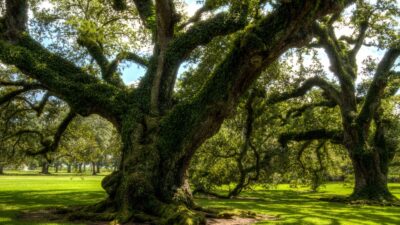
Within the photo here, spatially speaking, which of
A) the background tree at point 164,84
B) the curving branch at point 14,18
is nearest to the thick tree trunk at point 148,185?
the background tree at point 164,84

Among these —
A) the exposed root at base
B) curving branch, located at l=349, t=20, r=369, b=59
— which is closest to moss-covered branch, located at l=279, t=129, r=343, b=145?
curving branch, located at l=349, t=20, r=369, b=59

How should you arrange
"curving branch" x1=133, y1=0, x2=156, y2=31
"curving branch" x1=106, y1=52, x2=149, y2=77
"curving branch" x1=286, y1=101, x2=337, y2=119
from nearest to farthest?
"curving branch" x1=106, y1=52, x2=149, y2=77 < "curving branch" x1=133, y1=0, x2=156, y2=31 < "curving branch" x1=286, y1=101, x2=337, y2=119

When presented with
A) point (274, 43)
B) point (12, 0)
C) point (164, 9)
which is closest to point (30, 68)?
point (12, 0)

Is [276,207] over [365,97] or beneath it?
beneath

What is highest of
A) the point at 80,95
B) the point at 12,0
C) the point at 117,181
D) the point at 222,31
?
the point at 12,0

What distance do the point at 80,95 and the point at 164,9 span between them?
14.4 feet

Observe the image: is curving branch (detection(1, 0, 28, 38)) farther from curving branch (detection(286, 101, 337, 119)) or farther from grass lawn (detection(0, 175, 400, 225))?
curving branch (detection(286, 101, 337, 119))

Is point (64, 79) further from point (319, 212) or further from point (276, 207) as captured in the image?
point (319, 212)

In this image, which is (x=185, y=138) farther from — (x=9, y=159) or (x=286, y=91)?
(x=9, y=159)

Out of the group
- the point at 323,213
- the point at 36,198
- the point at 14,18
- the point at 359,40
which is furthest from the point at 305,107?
the point at 14,18

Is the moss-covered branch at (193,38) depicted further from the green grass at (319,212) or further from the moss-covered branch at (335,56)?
the moss-covered branch at (335,56)

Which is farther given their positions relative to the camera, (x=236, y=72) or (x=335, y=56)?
(x=335, y=56)

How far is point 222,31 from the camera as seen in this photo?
14328 mm

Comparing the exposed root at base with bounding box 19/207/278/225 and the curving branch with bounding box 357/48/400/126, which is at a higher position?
the curving branch with bounding box 357/48/400/126
